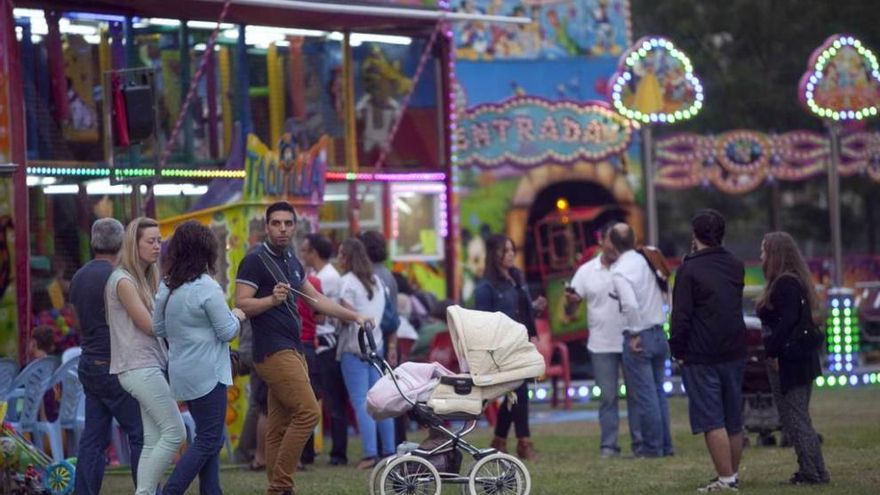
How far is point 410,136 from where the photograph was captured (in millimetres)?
18469

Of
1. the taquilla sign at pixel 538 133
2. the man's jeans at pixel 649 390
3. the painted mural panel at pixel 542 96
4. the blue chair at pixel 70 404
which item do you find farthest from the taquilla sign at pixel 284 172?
the painted mural panel at pixel 542 96

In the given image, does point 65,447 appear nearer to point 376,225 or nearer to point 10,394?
point 10,394

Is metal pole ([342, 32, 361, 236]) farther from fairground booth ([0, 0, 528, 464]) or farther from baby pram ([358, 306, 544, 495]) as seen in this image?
baby pram ([358, 306, 544, 495])

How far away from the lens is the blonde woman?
29.9 ft

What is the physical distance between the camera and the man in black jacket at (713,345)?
10.3 m

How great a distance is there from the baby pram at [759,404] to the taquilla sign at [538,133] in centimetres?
749

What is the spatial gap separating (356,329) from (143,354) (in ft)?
12.1

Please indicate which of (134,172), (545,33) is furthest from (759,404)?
(545,33)

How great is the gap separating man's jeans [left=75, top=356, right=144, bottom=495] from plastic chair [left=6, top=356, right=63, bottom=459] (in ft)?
6.07

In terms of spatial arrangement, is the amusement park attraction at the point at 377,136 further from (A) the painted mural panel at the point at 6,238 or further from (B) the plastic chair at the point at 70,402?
(B) the plastic chair at the point at 70,402

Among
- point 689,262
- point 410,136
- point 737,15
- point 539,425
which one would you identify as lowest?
point 539,425

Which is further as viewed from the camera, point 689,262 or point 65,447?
point 65,447

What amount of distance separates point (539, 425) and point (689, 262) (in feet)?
20.6

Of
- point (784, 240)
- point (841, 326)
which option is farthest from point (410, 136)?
point (784, 240)
